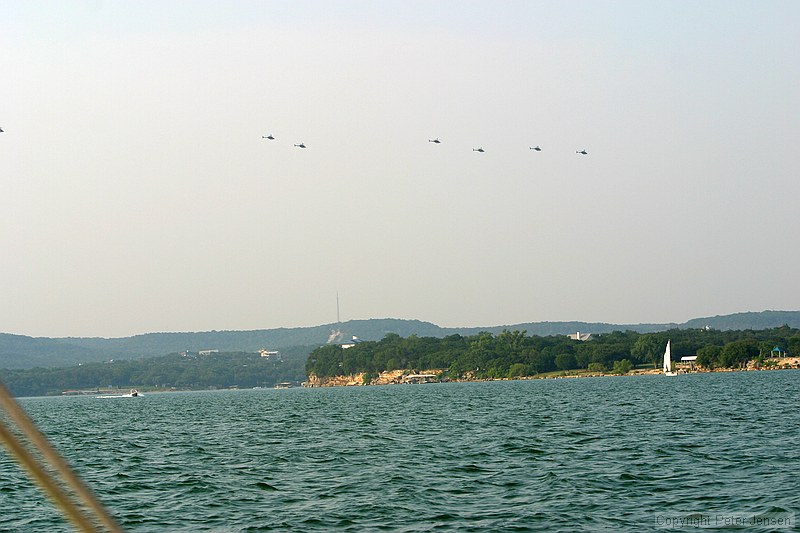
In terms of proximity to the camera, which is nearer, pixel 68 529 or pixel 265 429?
pixel 68 529

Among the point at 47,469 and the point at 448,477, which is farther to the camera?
the point at 448,477

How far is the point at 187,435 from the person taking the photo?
75562mm

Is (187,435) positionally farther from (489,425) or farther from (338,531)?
(338,531)

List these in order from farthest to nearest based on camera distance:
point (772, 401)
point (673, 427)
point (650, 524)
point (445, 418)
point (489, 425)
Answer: point (772, 401), point (445, 418), point (489, 425), point (673, 427), point (650, 524)

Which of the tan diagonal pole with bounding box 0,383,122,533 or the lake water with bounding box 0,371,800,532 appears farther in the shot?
the lake water with bounding box 0,371,800,532

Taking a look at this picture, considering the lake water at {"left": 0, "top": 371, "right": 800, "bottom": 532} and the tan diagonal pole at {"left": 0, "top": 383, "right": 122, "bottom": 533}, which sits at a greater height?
the tan diagonal pole at {"left": 0, "top": 383, "right": 122, "bottom": 533}

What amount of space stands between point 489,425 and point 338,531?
142ft

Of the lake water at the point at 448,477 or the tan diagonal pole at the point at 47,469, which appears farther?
the lake water at the point at 448,477

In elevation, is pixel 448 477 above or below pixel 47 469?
below

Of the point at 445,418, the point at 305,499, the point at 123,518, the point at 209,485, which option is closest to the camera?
the point at 123,518

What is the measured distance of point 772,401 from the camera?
298ft

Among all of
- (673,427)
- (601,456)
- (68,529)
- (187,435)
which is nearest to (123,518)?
(68,529)

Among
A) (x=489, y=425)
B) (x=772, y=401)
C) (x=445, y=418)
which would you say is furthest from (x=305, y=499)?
(x=772, y=401)

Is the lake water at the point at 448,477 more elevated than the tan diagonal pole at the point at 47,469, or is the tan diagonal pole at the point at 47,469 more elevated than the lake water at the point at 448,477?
the tan diagonal pole at the point at 47,469
